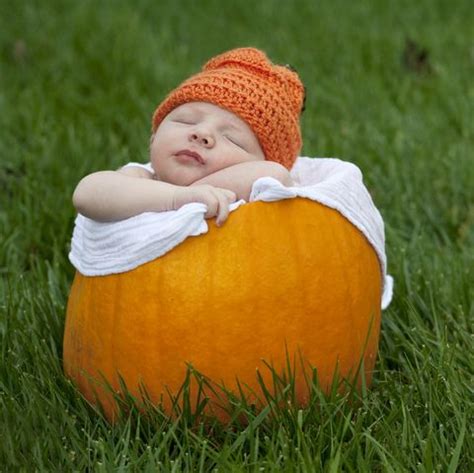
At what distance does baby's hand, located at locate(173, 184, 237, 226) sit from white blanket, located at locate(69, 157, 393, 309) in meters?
0.02

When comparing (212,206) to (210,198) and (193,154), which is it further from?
(193,154)

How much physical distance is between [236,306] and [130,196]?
36 centimetres

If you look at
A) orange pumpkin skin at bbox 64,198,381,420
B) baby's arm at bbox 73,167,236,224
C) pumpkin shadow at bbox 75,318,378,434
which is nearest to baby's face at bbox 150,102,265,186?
baby's arm at bbox 73,167,236,224

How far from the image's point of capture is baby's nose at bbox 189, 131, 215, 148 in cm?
252

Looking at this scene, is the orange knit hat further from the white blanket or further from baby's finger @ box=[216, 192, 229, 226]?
baby's finger @ box=[216, 192, 229, 226]

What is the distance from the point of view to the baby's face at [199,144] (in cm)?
252

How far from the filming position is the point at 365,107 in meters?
4.85

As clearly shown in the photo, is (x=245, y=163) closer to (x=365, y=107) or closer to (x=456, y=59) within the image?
(x=365, y=107)

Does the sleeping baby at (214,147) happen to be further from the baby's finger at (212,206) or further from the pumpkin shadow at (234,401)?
the pumpkin shadow at (234,401)

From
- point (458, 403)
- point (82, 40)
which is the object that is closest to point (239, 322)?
point (458, 403)

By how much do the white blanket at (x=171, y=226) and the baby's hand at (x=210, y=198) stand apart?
23 millimetres

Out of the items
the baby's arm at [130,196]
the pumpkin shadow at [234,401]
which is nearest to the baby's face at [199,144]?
the baby's arm at [130,196]

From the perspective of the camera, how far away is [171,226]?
7.55ft

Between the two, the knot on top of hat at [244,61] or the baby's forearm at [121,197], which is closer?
the baby's forearm at [121,197]
